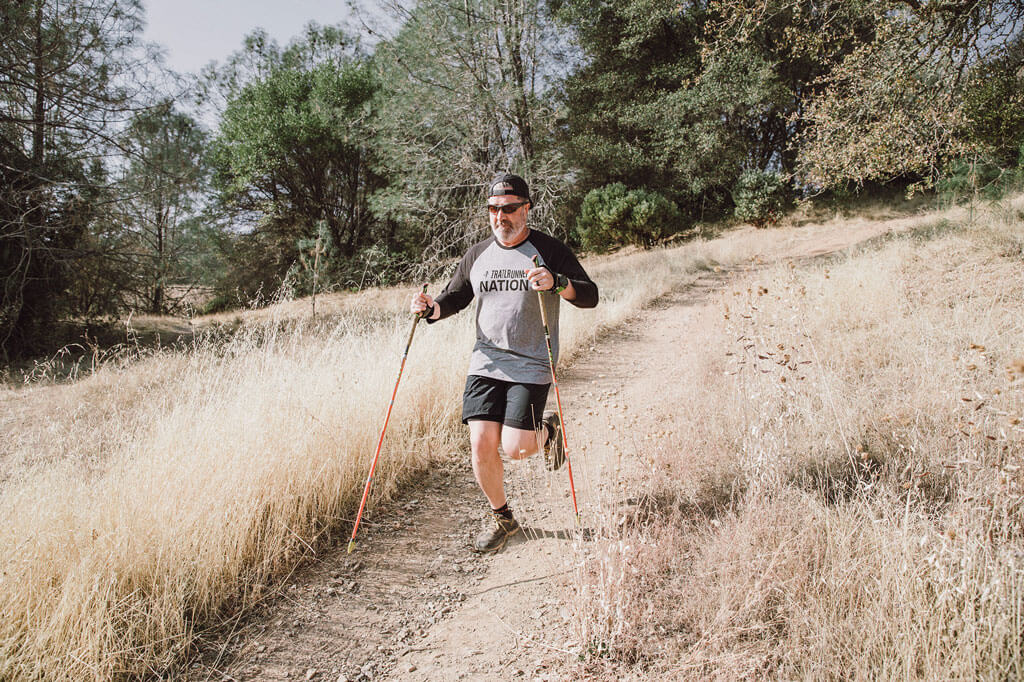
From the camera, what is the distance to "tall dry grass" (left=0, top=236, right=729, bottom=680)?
88.8 inches

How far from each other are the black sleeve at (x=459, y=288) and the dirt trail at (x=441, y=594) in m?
1.28

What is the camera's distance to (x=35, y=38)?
905 cm

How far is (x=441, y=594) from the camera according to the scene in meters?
2.91

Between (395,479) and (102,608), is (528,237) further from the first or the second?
(102,608)

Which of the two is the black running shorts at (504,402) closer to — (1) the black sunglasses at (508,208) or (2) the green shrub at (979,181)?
(1) the black sunglasses at (508,208)

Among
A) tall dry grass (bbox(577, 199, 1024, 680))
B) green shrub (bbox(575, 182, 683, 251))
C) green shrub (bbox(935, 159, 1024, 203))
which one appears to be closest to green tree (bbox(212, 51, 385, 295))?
green shrub (bbox(575, 182, 683, 251))

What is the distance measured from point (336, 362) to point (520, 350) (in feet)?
9.01

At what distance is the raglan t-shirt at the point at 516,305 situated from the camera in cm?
324

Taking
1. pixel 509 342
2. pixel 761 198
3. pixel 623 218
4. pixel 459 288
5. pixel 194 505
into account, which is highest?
pixel 761 198

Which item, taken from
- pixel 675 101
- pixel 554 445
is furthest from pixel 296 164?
pixel 554 445

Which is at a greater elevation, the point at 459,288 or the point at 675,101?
the point at 675,101

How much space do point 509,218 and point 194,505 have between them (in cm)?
244

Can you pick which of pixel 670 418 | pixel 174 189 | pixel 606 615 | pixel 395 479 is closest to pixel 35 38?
pixel 174 189

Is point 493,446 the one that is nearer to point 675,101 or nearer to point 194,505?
point 194,505
